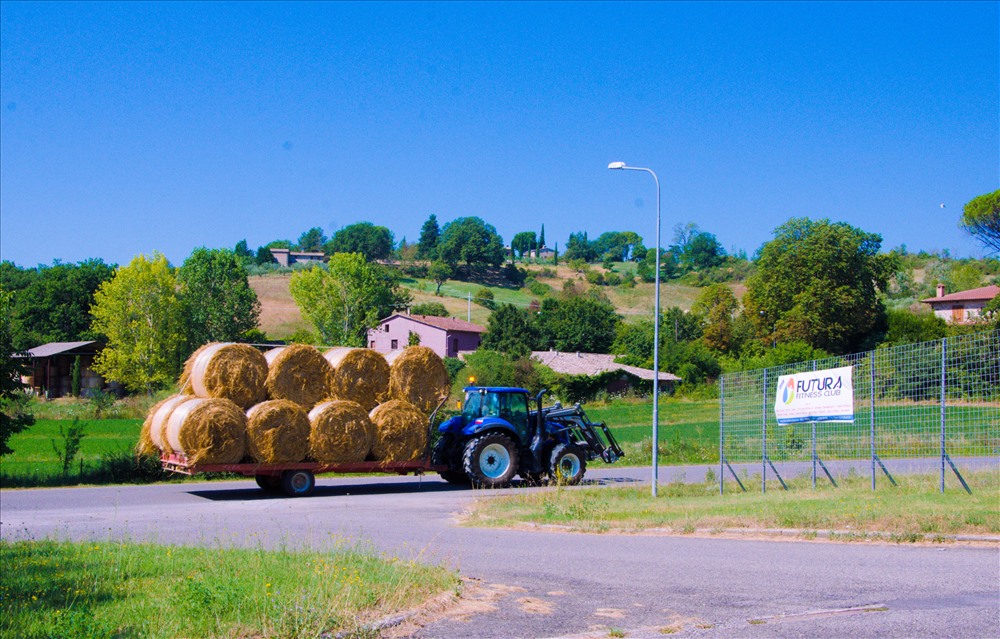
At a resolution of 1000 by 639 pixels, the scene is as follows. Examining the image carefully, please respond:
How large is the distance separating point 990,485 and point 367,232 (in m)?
150

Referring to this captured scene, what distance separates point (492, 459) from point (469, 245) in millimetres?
125009

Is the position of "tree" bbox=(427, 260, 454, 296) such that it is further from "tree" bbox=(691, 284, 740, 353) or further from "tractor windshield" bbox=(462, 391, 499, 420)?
"tractor windshield" bbox=(462, 391, 499, 420)

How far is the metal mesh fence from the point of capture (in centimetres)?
1502

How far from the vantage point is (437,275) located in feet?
463

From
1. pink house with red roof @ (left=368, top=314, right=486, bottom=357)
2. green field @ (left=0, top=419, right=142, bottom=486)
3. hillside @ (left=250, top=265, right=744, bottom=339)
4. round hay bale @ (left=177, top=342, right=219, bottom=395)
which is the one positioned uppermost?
hillside @ (left=250, top=265, right=744, bottom=339)

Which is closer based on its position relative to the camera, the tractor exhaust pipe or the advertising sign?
the advertising sign

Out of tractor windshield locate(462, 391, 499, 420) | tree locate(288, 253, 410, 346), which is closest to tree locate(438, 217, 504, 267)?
tree locate(288, 253, 410, 346)

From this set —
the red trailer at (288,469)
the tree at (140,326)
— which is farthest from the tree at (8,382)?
the tree at (140,326)

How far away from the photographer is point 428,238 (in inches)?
6781

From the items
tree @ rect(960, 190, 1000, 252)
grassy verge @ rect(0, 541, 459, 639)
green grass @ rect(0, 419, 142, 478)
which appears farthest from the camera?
tree @ rect(960, 190, 1000, 252)

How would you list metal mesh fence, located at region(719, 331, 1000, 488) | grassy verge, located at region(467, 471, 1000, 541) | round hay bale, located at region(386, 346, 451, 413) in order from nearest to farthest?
1. grassy verge, located at region(467, 471, 1000, 541)
2. metal mesh fence, located at region(719, 331, 1000, 488)
3. round hay bale, located at region(386, 346, 451, 413)

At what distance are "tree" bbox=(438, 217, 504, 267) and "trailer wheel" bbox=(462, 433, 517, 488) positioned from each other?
125 meters

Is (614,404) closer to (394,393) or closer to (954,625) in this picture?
(394,393)

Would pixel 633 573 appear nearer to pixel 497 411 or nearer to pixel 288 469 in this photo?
pixel 288 469
